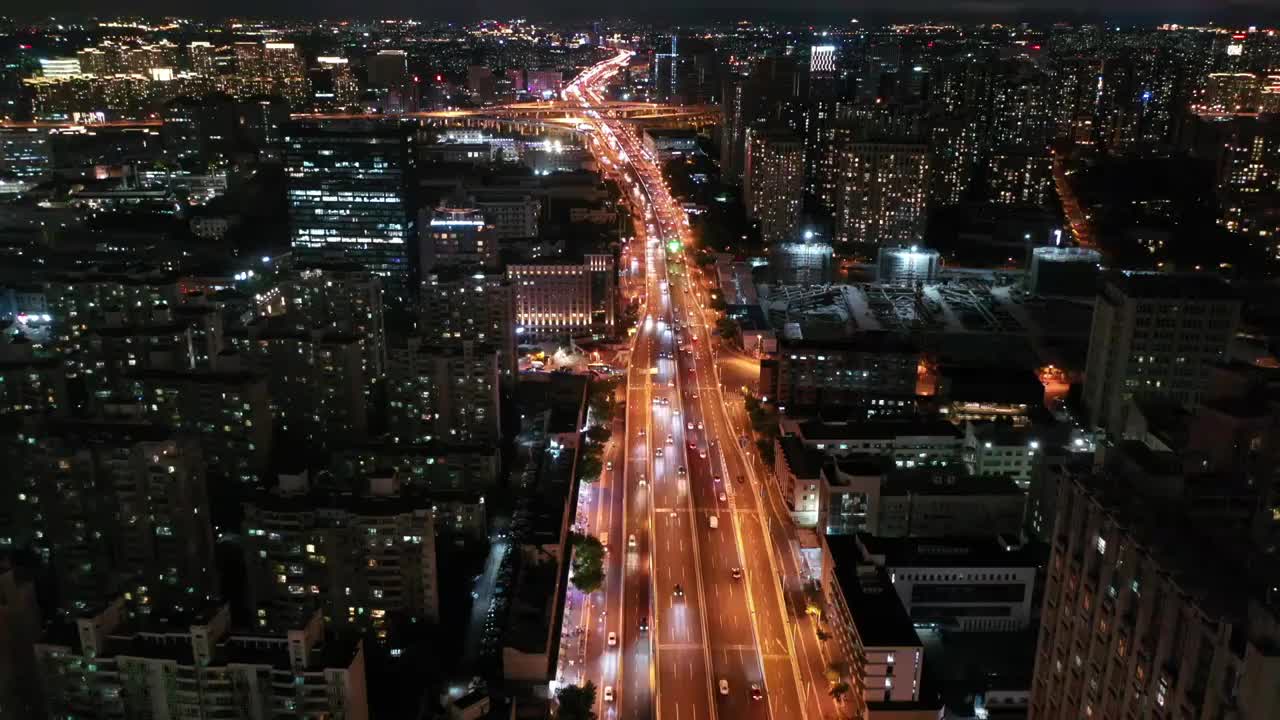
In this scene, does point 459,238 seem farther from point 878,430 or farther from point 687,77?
point 687,77

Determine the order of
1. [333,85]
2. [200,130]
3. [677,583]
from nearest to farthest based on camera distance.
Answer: [677,583] < [200,130] < [333,85]

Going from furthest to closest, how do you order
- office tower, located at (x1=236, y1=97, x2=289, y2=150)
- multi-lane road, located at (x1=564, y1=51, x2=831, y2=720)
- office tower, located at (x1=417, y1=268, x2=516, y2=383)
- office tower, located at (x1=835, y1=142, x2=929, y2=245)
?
office tower, located at (x1=236, y1=97, x2=289, y2=150) < office tower, located at (x1=835, y1=142, x2=929, y2=245) < office tower, located at (x1=417, y1=268, x2=516, y2=383) < multi-lane road, located at (x1=564, y1=51, x2=831, y2=720)

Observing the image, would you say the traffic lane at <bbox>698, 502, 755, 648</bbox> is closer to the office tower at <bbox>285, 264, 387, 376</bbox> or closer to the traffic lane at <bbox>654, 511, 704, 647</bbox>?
the traffic lane at <bbox>654, 511, 704, 647</bbox>

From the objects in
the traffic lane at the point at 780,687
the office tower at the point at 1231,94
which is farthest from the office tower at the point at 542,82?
the traffic lane at the point at 780,687

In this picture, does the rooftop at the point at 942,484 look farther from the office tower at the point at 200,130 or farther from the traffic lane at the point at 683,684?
the office tower at the point at 200,130

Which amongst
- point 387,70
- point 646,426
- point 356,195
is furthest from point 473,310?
point 387,70

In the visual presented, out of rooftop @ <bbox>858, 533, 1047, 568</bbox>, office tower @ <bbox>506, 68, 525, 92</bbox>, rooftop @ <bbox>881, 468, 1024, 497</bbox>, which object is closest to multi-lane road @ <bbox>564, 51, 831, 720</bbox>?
rooftop @ <bbox>858, 533, 1047, 568</bbox>

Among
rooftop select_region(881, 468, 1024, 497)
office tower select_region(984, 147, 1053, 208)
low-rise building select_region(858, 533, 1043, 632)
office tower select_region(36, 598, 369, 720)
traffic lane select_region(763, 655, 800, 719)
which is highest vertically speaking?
office tower select_region(984, 147, 1053, 208)
